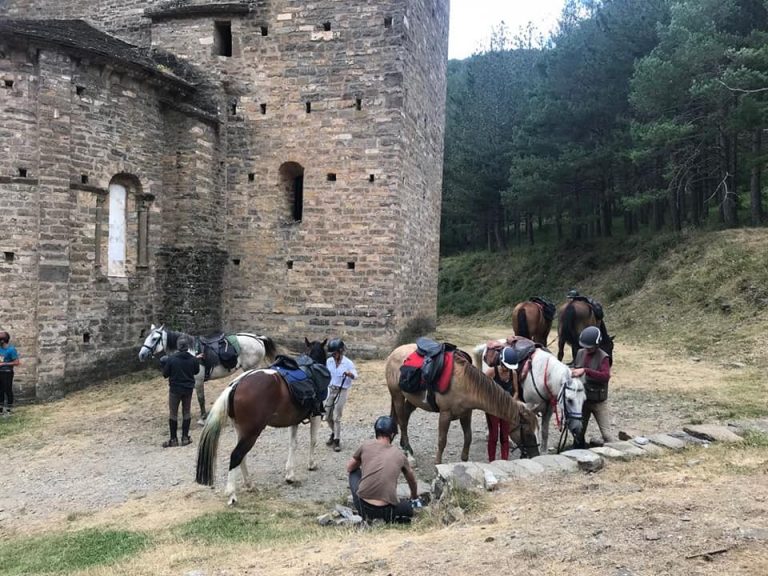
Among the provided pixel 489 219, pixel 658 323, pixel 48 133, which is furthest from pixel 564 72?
pixel 48 133

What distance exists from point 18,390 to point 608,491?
1033 centimetres

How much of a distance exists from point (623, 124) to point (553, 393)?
20004 mm

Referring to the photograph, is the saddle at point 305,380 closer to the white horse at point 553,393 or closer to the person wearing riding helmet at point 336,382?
the person wearing riding helmet at point 336,382

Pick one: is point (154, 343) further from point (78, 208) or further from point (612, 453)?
point (612, 453)

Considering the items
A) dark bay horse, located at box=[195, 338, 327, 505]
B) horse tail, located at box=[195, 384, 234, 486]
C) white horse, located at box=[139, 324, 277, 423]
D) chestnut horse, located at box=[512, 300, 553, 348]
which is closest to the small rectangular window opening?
white horse, located at box=[139, 324, 277, 423]

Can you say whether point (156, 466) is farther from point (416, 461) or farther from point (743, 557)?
point (743, 557)

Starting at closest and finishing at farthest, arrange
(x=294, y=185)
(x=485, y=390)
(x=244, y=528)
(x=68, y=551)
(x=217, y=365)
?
1. (x=68, y=551)
2. (x=244, y=528)
3. (x=485, y=390)
4. (x=217, y=365)
5. (x=294, y=185)

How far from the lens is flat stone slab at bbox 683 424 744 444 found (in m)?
6.45

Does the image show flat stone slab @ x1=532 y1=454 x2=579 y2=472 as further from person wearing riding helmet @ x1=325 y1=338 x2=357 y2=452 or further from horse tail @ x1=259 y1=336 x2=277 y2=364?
horse tail @ x1=259 y1=336 x2=277 y2=364

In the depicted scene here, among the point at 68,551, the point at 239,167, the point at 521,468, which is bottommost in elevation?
the point at 68,551

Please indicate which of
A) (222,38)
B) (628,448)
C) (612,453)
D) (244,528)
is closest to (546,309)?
(628,448)

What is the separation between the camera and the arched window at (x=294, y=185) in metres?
14.4

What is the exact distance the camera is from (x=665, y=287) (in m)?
17.5

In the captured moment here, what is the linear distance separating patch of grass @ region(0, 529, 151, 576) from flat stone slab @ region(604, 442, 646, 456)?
4851 mm
